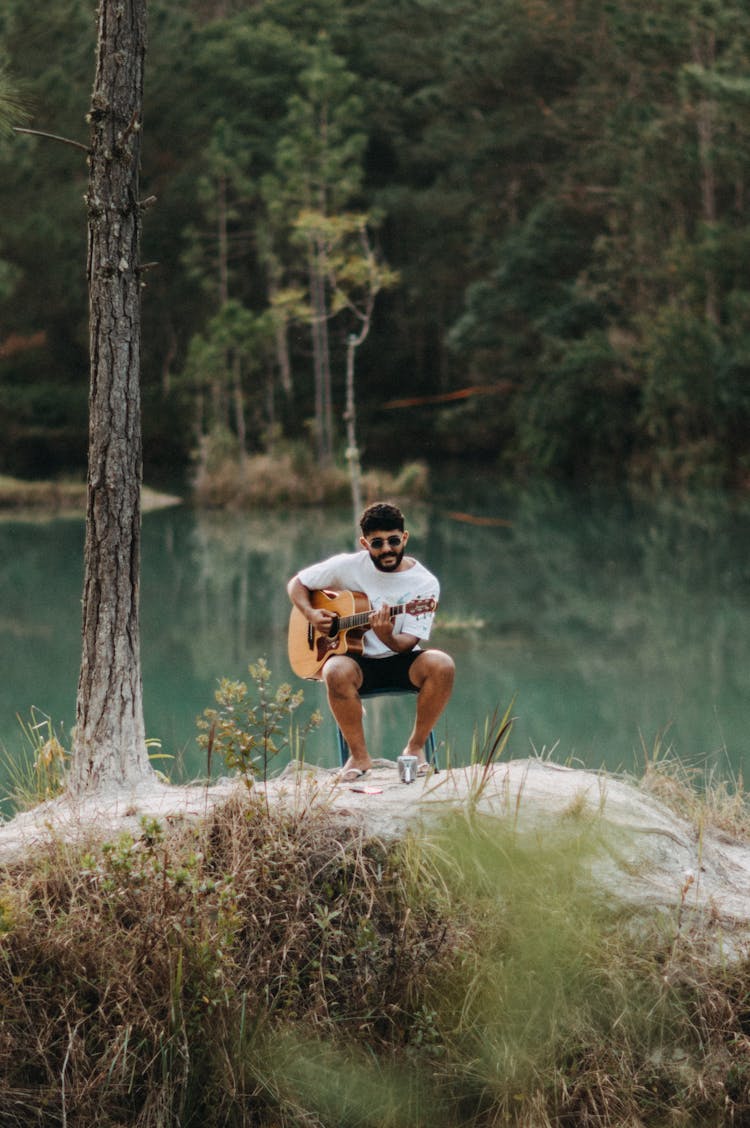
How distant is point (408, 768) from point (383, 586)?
592 mm

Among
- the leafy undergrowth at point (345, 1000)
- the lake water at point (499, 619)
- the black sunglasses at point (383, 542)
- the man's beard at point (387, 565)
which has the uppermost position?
the black sunglasses at point (383, 542)

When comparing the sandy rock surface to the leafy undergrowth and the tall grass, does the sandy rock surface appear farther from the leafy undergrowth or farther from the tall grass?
the tall grass

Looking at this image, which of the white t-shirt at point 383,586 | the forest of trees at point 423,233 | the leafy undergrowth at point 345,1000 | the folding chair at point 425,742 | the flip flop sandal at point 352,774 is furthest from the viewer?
the forest of trees at point 423,233

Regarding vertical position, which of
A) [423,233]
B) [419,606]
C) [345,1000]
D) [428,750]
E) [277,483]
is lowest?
[277,483]

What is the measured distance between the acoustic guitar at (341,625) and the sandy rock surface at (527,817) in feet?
1.42

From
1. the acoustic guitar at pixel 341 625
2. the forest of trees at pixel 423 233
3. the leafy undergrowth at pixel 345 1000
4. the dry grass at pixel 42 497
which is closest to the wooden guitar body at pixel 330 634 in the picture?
the acoustic guitar at pixel 341 625

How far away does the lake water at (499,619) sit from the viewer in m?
9.26

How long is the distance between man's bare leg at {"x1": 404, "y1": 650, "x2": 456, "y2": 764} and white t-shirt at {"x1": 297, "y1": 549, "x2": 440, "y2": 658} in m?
0.09

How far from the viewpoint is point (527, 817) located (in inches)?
163

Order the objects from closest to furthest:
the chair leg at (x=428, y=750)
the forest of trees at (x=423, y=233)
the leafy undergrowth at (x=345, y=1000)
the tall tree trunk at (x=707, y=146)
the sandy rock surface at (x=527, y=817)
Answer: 1. the leafy undergrowth at (x=345, y=1000)
2. the sandy rock surface at (x=527, y=817)
3. the chair leg at (x=428, y=750)
4. the tall tree trunk at (x=707, y=146)
5. the forest of trees at (x=423, y=233)

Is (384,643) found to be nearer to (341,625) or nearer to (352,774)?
(341,625)

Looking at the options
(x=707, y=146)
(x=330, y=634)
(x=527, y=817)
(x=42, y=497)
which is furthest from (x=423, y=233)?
(x=527, y=817)

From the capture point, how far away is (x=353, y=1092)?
3.74 m

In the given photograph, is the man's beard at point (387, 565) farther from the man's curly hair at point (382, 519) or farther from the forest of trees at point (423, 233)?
the forest of trees at point (423, 233)
